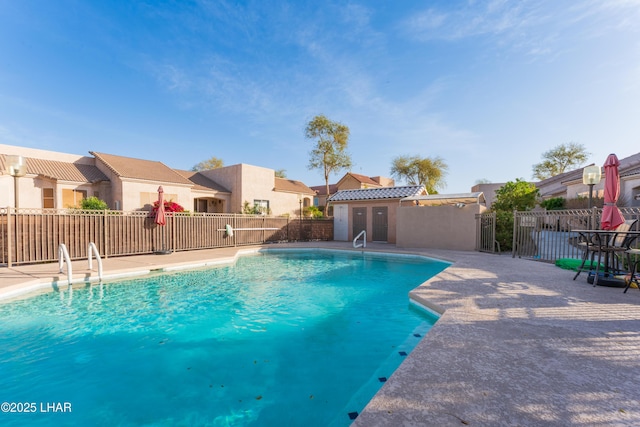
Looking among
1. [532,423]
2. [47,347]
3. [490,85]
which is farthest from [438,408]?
[490,85]

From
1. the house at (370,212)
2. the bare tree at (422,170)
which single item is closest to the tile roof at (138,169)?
the house at (370,212)

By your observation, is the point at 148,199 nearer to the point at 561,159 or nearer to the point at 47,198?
the point at 47,198

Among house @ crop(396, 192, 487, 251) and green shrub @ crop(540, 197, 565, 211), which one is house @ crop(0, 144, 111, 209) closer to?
house @ crop(396, 192, 487, 251)

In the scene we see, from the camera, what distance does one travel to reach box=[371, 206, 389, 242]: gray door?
17720 mm

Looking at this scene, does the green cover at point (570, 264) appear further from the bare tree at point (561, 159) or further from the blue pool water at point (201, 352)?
the bare tree at point (561, 159)

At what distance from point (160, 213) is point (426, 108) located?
14159 mm

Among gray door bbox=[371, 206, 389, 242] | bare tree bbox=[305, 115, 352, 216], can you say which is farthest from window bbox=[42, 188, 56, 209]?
bare tree bbox=[305, 115, 352, 216]

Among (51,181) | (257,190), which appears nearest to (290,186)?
(257,190)

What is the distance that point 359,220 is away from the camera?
18703 mm

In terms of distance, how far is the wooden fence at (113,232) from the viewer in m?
9.02

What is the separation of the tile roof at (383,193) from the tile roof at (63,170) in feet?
51.8

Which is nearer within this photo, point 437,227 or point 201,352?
point 201,352

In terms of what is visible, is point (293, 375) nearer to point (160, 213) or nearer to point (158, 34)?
point (160, 213)

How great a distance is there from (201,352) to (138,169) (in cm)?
1970
